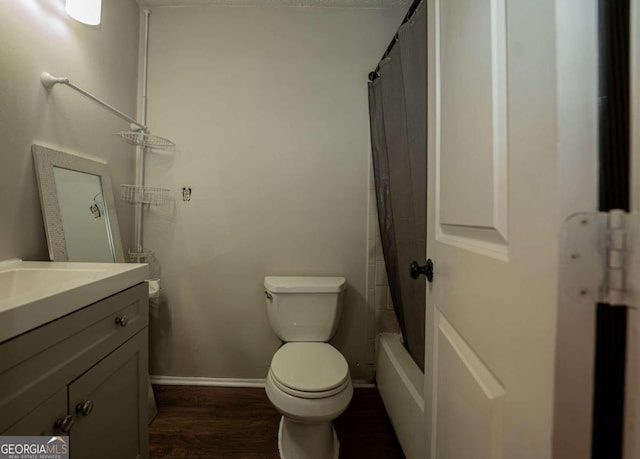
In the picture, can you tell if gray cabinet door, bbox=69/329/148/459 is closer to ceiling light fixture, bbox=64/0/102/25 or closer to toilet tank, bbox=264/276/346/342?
toilet tank, bbox=264/276/346/342

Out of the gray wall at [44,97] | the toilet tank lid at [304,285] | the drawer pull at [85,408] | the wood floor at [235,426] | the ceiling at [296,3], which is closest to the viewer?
the drawer pull at [85,408]

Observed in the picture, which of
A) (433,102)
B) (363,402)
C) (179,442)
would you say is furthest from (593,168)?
(179,442)

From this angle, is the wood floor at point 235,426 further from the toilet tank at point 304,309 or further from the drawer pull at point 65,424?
the drawer pull at point 65,424

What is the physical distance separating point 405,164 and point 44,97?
4.95 ft

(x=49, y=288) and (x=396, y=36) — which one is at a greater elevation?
(x=396, y=36)

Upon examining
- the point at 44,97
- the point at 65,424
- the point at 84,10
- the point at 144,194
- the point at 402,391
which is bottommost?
the point at 402,391

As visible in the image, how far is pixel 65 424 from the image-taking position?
59 cm

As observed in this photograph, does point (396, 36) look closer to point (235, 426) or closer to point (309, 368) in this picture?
point (309, 368)

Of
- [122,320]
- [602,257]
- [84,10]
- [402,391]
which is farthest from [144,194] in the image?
[602,257]

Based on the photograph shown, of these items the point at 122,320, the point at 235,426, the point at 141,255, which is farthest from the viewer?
the point at 141,255

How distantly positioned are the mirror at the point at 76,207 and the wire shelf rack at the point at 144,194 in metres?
0.14

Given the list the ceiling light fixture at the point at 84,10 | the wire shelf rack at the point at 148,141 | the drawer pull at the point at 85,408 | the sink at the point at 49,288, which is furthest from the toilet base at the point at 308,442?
the ceiling light fixture at the point at 84,10

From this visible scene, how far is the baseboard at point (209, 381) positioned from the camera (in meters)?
1.58

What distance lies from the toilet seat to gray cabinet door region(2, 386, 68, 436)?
25.8 inches
